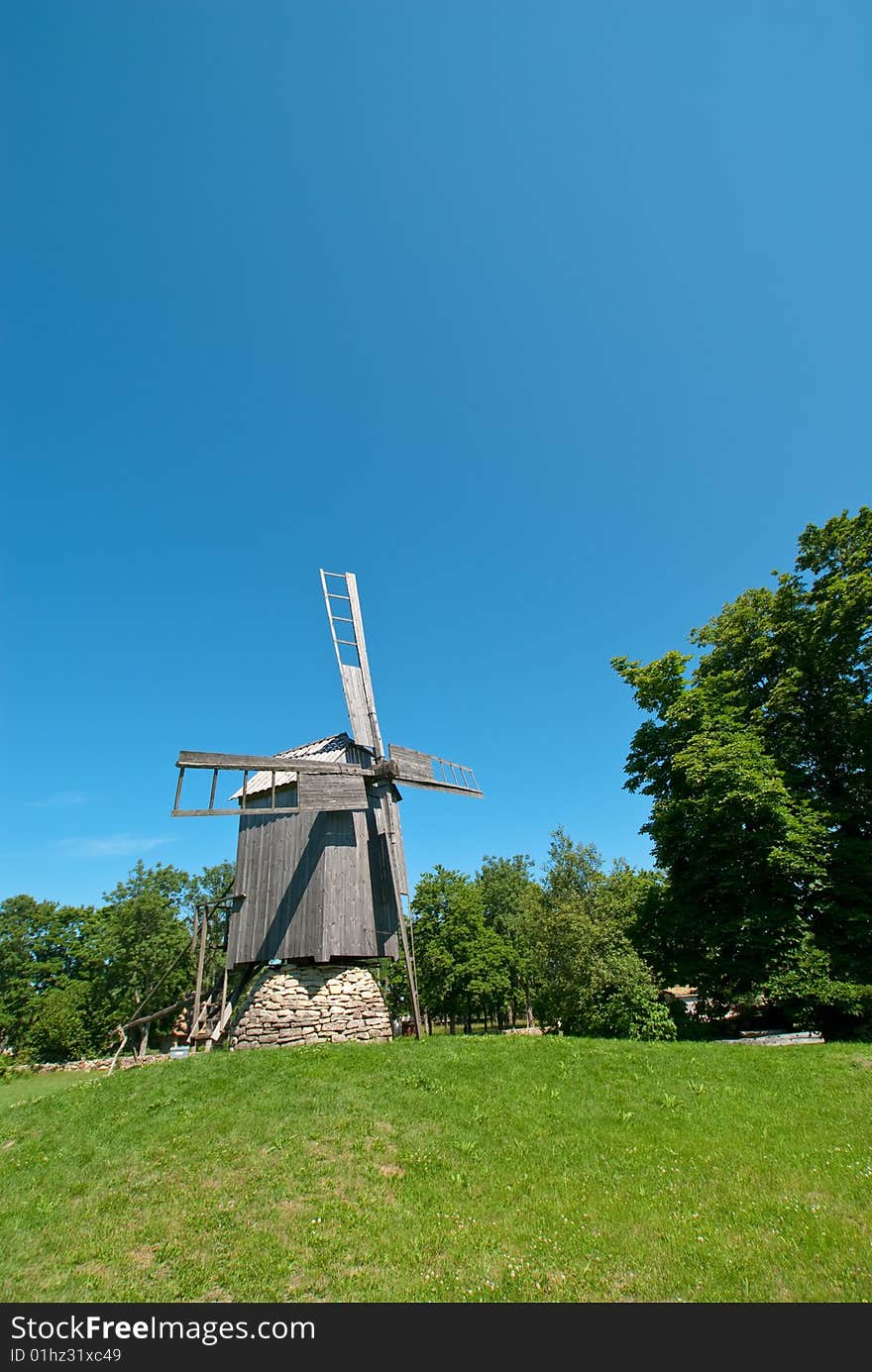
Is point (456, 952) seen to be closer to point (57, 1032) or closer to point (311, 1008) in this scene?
point (311, 1008)

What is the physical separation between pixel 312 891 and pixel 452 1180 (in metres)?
10.3

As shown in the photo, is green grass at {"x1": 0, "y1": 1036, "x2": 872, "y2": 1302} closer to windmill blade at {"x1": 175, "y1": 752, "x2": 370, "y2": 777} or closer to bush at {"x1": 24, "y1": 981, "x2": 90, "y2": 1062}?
windmill blade at {"x1": 175, "y1": 752, "x2": 370, "y2": 777}

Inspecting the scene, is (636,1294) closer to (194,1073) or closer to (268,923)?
(194,1073)

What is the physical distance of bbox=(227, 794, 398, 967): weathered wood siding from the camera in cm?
1741

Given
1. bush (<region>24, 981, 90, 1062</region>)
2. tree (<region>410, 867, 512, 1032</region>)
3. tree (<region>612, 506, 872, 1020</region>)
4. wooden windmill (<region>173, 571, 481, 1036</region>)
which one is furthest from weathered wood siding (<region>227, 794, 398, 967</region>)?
bush (<region>24, 981, 90, 1062</region>)

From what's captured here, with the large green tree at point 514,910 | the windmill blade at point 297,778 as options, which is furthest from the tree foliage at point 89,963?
the windmill blade at point 297,778

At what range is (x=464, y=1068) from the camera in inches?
492

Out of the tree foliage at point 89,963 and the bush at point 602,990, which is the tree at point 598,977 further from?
the tree foliage at point 89,963

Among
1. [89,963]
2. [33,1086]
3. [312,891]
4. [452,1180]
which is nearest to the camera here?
[452,1180]

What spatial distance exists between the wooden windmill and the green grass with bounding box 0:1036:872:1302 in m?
4.41

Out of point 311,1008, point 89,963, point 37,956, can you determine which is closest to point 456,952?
point 311,1008

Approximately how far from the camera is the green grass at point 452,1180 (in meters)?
6.31

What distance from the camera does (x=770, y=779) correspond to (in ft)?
58.1

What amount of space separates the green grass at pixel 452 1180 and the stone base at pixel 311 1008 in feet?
11.1
